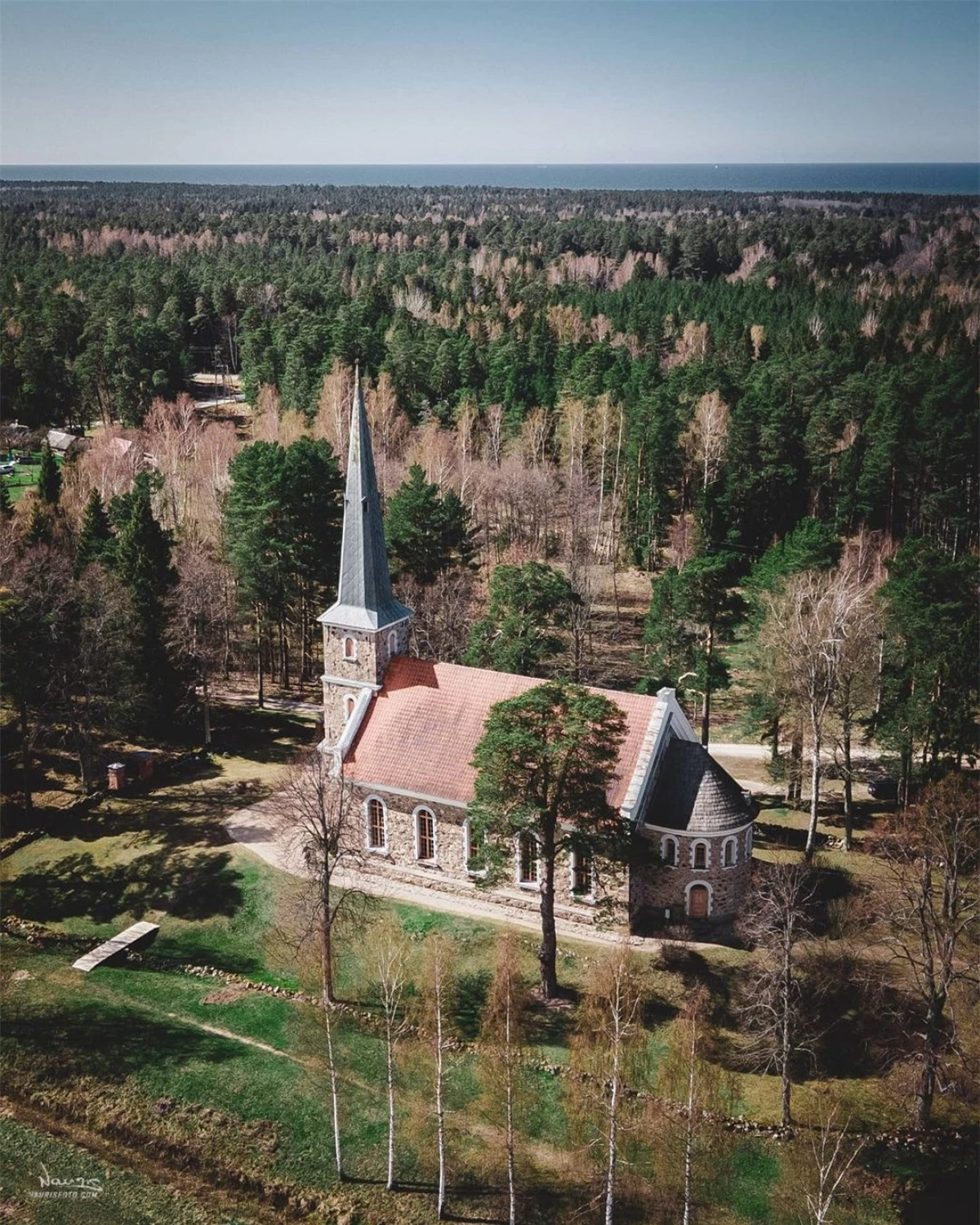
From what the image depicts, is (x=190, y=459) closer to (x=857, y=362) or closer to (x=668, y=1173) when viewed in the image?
(x=857, y=362)

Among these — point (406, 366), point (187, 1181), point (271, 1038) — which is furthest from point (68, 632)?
point (406, 366)

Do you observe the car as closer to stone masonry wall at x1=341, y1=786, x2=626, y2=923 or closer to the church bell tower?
stone masonry wall at x1=341, y1=786, x2=626, y2=923

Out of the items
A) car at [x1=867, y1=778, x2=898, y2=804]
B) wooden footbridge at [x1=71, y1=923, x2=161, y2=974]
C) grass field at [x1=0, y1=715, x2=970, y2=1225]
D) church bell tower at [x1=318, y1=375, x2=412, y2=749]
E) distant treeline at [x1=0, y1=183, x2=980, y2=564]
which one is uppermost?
distant treeline at [x1=0, y1=183, x2=980, y2=564]
